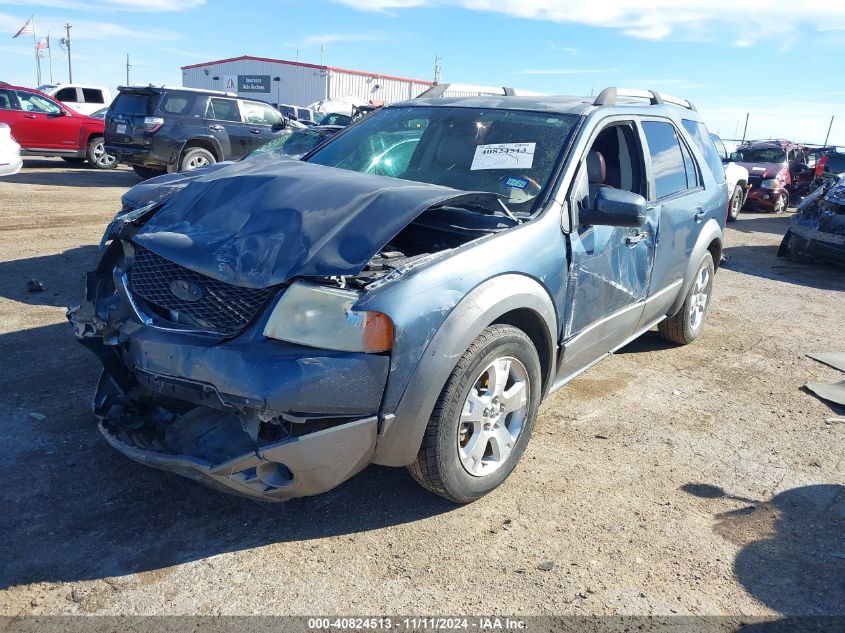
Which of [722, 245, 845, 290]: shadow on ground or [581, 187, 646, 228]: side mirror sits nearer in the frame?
[581, 187, 646, 228]: side mirror

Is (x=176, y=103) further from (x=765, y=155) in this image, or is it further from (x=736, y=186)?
(x=765, y=155)

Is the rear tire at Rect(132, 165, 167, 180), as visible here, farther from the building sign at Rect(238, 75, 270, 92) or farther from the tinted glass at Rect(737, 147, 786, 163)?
the building sign at Rect(238, 75, 270, 92)

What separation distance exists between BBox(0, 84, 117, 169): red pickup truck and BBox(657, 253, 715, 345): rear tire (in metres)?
14.6

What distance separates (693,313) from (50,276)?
5.84 meters

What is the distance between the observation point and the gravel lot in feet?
8.61

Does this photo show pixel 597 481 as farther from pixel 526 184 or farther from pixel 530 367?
pixel 526 184

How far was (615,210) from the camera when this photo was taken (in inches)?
138

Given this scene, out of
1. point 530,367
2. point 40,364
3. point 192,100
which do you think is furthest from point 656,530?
point 192,100

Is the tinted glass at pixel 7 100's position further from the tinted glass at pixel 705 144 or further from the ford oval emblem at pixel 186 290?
the ford oval emblem at pixel 186 290

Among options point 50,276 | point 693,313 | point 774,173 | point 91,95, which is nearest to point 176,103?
point 50,276

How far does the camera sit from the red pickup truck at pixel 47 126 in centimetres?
1496

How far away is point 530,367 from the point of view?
3.33 m

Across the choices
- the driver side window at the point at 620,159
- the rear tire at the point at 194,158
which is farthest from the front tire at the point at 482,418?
the rear tire at the point at 194,158

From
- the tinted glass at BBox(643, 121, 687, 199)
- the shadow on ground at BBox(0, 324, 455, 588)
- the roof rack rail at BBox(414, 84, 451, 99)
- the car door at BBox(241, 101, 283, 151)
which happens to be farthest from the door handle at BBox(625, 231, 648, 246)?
the car door at BBox(241, 101, 283, 151)
